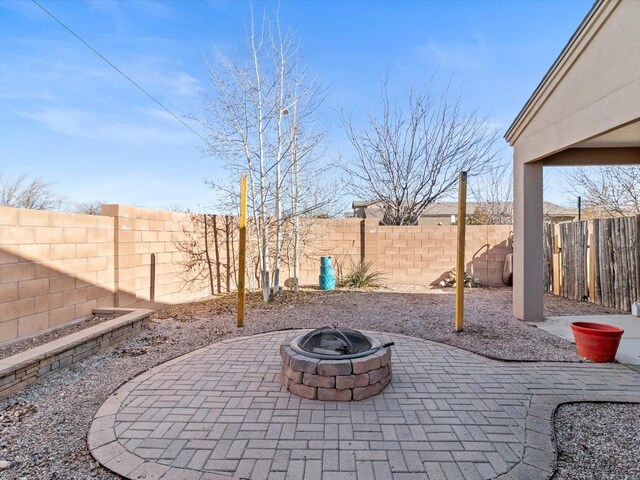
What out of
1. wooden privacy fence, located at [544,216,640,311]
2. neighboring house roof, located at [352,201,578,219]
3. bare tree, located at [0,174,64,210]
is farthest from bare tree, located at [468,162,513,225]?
bare tree, located at [0,174,64,210]

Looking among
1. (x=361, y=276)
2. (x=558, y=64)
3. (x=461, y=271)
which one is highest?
(x=558, y=64)

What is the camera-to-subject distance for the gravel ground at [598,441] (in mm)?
1998

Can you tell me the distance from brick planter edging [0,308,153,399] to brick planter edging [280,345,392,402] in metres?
2.34

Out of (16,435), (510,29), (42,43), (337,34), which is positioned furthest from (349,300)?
(42,43)

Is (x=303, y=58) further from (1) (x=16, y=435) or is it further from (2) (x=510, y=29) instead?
(1) (x=16, y=435)

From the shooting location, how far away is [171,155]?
1070 cm

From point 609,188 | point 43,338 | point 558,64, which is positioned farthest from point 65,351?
point 609,188

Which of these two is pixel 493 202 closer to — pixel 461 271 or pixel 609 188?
pixel 609 188

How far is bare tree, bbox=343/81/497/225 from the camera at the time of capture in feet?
38.4

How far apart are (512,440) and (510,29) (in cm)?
861

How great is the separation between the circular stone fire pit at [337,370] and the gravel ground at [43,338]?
9.48ft

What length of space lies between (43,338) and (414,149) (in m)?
11.2

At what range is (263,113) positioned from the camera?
6.74 m

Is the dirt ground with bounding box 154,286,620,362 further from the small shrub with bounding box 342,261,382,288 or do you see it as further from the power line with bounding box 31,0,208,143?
the power line with bounding box 31,0,208,143
